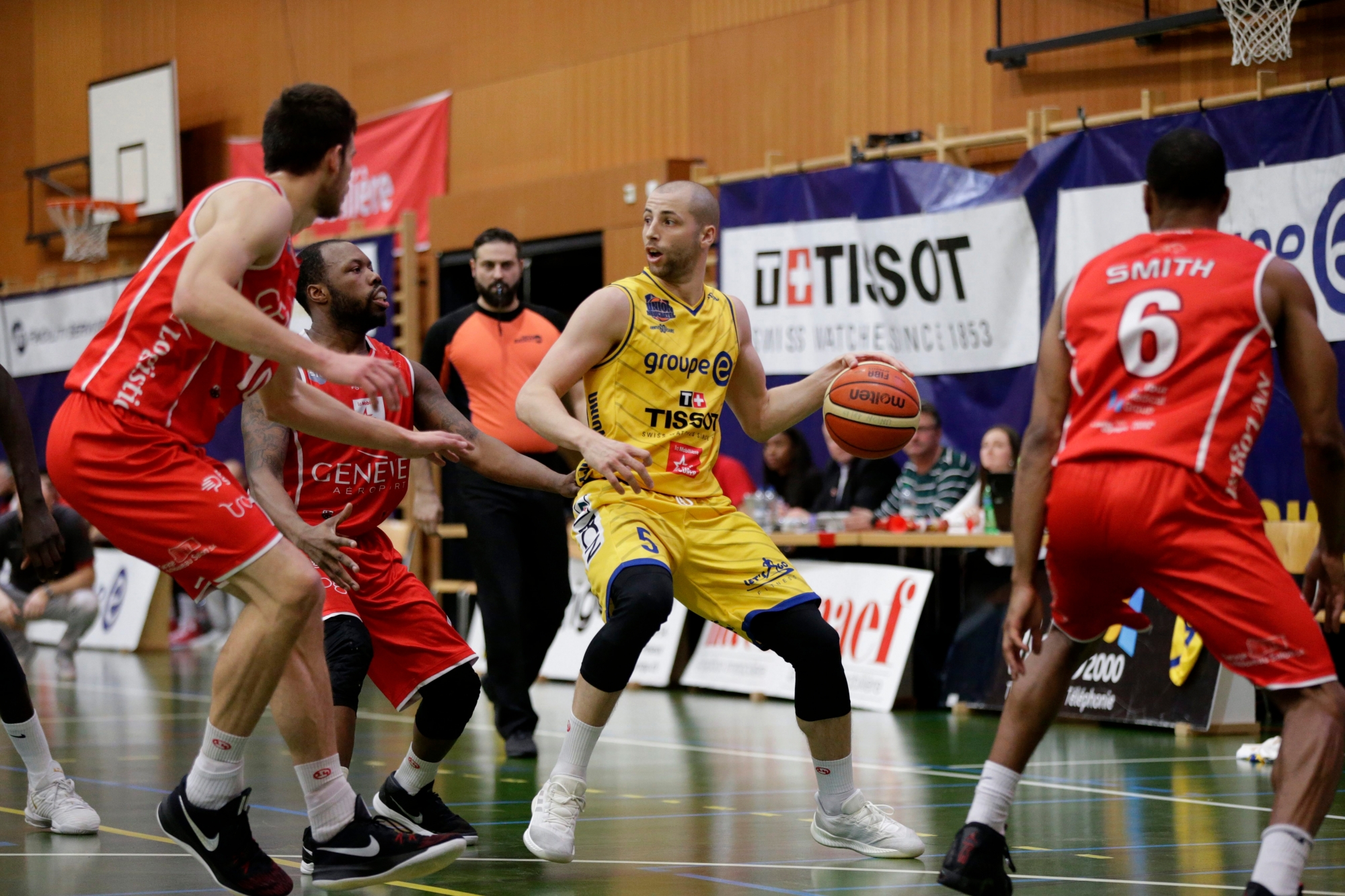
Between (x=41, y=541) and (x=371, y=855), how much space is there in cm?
155

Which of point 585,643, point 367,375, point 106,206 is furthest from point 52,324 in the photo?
point 367,375

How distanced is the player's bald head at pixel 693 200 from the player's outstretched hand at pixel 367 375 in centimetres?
159

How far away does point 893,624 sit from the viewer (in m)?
10.6

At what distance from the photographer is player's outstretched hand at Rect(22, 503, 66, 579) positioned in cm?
503

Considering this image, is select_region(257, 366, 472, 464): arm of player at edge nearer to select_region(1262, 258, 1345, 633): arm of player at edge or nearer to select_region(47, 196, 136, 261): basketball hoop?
select_region(1262, 258, 1345, 633): arm of player at edge

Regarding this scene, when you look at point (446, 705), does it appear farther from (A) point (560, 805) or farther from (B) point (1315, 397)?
(B) point (1315, 397)

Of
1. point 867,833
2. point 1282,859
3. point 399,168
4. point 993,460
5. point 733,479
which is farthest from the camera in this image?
point 399,168

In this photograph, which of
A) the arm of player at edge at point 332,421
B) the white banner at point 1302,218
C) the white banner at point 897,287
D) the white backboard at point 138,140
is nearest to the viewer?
the arm of player at edge at point 332,421

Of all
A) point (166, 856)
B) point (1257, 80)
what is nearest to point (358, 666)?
point (166, 856)

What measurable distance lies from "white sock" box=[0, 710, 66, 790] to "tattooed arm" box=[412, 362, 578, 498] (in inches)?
64.4

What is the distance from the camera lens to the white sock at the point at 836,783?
5105 mm

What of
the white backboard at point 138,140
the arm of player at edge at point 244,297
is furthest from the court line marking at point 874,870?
the white backboard at point 138,140

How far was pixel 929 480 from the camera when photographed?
11.1 metres

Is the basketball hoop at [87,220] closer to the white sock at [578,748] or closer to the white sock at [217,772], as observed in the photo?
the white sock at [578,748]
